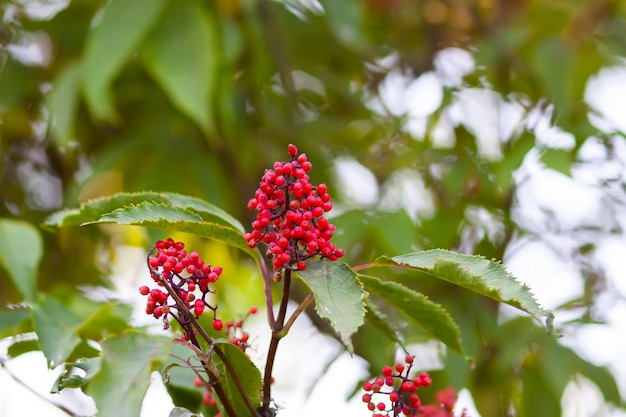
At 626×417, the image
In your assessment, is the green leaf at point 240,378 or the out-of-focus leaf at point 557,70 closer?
the green leaf at point 240,378

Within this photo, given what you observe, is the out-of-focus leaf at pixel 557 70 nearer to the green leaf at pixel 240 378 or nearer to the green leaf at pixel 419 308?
the green leaf at pixel 419 308

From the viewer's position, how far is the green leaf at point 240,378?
1.96 ft

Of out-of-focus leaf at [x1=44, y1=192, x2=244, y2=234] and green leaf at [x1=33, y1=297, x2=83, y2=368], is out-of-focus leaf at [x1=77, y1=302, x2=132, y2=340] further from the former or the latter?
out-of-focus leaf at [x1=44, y1=192, x2=244, y2=234]

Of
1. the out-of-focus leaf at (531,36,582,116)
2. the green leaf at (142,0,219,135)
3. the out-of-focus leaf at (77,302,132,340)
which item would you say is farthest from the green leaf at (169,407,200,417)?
the out-of-focus leaf at (531,36,582,116)

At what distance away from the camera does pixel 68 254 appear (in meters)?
1.77

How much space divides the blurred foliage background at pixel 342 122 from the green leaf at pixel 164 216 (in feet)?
1.46

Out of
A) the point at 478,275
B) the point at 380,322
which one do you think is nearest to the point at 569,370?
the point at 380,322

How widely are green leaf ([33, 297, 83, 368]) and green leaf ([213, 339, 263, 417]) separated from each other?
0.60 ft

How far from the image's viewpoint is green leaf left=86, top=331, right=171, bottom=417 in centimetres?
47

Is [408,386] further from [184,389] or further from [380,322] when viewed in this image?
[184,389]

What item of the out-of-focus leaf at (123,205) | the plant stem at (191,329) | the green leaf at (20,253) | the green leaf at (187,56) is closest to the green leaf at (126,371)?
the plant stem at (191,329)

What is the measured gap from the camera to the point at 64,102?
131 cm

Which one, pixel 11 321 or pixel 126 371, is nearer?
pixel 126 371

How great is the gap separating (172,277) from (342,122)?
113 cm
